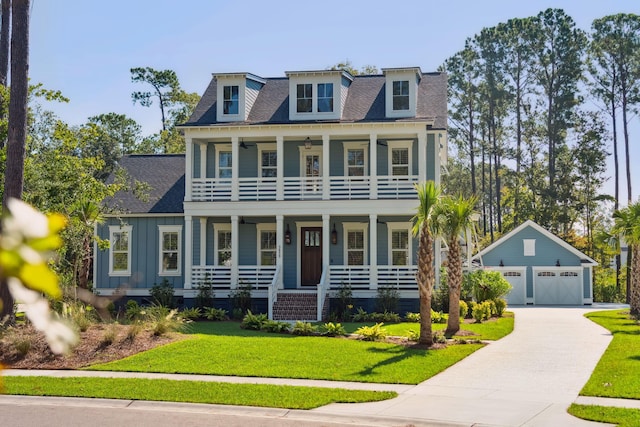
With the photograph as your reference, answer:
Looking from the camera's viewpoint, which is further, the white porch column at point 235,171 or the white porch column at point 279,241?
the white porch column at point 235,171

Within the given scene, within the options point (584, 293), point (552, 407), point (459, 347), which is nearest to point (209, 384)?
point (552, 407)

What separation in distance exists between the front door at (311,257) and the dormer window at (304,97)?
181 inches

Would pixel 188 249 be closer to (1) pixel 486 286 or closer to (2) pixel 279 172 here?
(2) pixel 279 172

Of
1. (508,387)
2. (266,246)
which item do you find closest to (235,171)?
(266,246)

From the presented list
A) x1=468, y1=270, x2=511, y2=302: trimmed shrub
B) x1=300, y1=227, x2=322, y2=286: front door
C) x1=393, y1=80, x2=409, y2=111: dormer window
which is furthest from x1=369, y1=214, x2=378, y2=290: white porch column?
x1=393, y1=80, x2=409, y2=111: dormer window

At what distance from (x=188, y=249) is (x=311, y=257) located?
185 inches

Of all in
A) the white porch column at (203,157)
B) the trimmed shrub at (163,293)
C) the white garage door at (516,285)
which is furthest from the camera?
the white garage door at (516,285)

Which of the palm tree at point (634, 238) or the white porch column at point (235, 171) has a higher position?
the white porch column at point (235, 171)

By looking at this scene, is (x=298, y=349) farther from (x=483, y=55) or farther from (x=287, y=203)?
(x=483, y=55)

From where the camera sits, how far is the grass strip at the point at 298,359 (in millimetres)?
14805

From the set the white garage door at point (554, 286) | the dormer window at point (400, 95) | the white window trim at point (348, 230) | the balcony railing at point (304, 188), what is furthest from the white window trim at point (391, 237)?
the white garage door at point (554, 286)

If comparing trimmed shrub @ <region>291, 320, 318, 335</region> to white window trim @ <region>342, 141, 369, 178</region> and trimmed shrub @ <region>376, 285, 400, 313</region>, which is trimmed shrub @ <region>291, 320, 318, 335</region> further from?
white window trim @ <region>342, 141, 369, 178</region>

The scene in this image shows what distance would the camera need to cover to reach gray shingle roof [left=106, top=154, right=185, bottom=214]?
31.1 m

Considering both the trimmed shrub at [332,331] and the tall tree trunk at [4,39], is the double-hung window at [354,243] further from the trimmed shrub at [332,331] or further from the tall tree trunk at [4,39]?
the tall tree trunk at [4,39]
